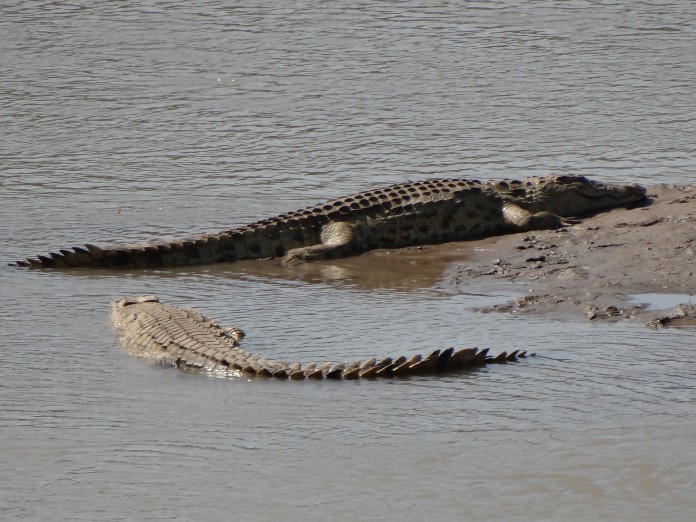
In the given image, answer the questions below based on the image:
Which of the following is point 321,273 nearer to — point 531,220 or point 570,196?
point 531,220

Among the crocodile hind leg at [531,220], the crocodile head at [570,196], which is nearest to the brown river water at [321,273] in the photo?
the crocodile hind leg at [531,220]

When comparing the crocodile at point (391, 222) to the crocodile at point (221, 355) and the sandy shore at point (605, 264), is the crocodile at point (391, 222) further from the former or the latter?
the crocodile at point (221, 355)

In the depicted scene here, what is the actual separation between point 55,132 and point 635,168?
5.40 m

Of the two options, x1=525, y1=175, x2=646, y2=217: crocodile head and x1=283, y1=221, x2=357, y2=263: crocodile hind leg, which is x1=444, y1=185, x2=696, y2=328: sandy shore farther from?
x1=283, y1=221, x2=357, y2=263: crocodile hind leg

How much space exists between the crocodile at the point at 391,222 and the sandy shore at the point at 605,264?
22 centimetres

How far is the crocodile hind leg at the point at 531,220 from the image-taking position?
368 inches

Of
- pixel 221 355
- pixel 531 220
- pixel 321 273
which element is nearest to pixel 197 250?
pixel 321 273

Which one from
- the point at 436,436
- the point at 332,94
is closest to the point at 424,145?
the point at 332,94

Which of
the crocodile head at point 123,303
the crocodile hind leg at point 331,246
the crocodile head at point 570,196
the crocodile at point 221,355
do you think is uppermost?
the crocodile head at point 570,196

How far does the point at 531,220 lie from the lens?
368 inches

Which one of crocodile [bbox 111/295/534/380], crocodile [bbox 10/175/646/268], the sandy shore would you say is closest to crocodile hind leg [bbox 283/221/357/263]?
crocodile [bbox 10/175/646/268]

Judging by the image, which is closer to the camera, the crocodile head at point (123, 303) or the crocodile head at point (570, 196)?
the crocodile head at point (123, 303)

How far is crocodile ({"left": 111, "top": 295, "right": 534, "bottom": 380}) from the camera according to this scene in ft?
19.7

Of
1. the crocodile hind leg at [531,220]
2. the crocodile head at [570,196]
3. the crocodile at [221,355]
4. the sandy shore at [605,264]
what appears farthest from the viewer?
the crocodile head at [570,196]
